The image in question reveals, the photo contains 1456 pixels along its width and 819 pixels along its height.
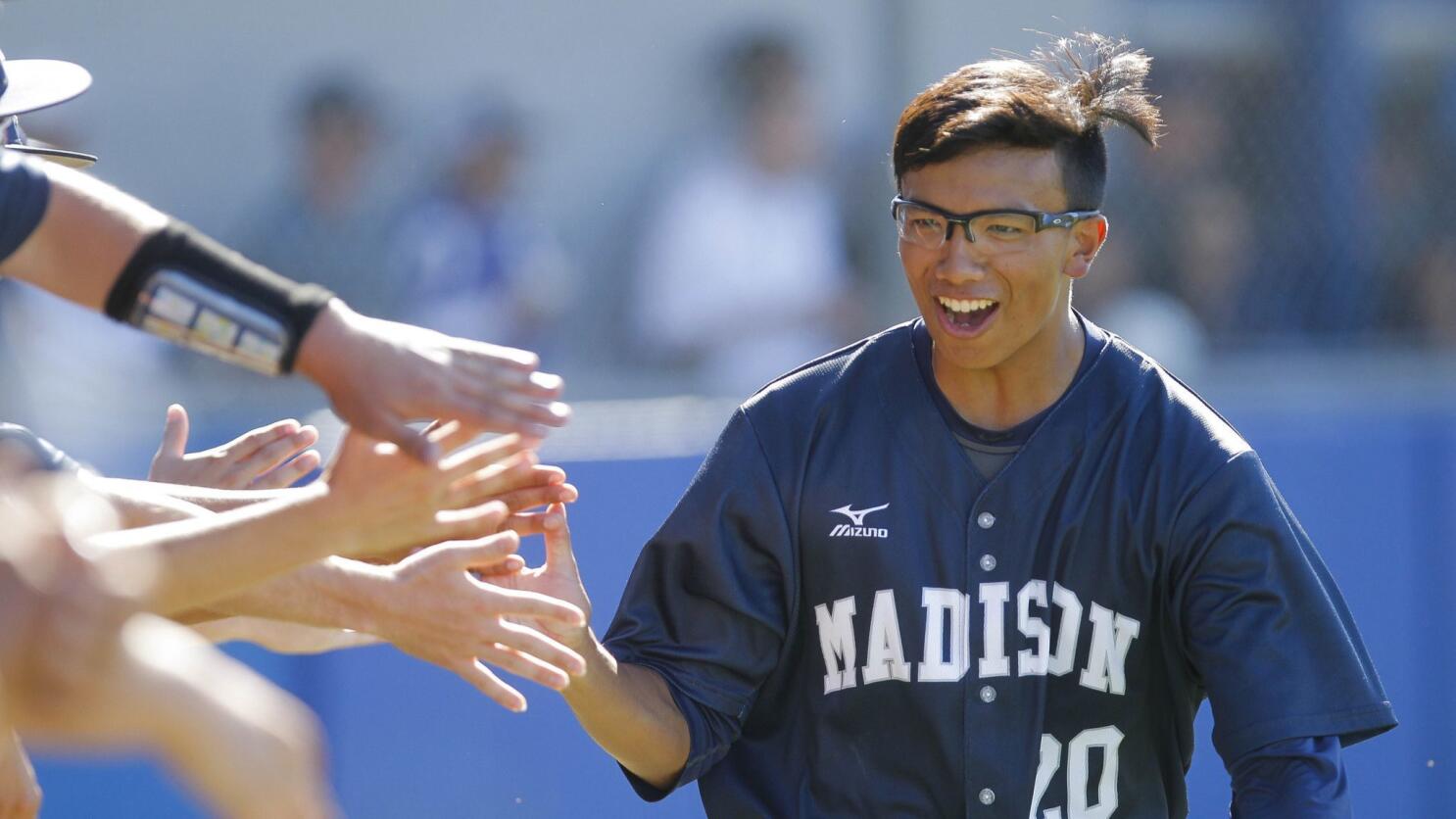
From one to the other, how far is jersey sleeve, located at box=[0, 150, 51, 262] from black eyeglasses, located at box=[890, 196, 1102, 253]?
5.12 ft

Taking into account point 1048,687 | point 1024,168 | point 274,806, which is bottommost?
point 1048,687

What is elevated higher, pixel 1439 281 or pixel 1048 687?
pixel 1439 281

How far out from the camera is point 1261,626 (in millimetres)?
3076

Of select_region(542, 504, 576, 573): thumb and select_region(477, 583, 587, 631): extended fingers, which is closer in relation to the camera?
select_region(477, 583, 587, 631): extended fingers

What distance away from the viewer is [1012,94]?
10.9 ft

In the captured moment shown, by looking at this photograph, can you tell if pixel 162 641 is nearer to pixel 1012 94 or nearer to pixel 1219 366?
pixel 1012 94

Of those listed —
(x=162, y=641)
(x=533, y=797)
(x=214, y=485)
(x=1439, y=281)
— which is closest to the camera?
(x=162, y=641)

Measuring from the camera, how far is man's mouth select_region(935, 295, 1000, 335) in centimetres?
330

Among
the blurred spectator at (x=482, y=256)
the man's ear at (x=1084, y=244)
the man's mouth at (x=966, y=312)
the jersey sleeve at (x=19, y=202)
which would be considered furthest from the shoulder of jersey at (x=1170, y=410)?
the blurred spectator at (x=482, y=256)

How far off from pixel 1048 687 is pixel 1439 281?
4193mm

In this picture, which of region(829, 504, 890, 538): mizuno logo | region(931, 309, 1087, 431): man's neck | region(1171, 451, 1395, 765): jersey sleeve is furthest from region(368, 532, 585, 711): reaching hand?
region(1171, 451, 1395, 765): jersey sleeve

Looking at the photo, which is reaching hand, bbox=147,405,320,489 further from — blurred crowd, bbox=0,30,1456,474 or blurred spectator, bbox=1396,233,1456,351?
blurred spectator, bbox=1396,233,1456,351

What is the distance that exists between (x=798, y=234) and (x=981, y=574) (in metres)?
3.18

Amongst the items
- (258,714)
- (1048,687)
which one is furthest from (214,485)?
(258,714)
